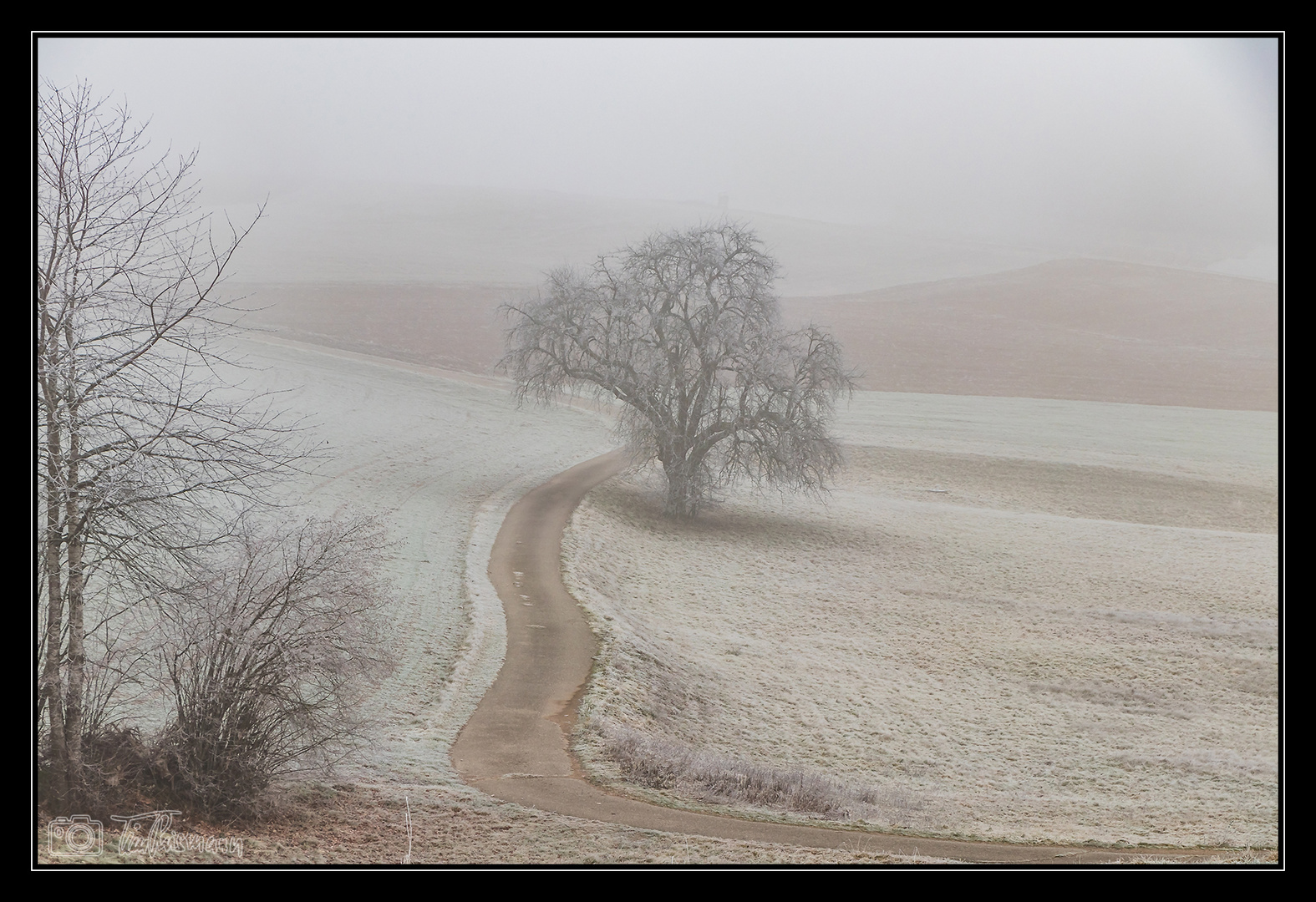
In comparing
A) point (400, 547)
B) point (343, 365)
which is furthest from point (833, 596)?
point (343, 365)

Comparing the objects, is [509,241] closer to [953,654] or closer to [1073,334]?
[1073,334]

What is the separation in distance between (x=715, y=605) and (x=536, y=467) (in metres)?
14.0

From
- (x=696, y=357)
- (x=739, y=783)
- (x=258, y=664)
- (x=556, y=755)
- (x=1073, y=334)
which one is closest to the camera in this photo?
(x=258, y=664)

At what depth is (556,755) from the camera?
38.2 ft

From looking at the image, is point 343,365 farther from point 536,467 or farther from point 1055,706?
point 1055,706

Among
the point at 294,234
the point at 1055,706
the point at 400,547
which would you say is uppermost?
the point at 294,234

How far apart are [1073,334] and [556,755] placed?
245 feet

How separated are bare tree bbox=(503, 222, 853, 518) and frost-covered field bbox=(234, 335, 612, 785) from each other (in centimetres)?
524

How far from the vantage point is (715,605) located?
71.3 feet

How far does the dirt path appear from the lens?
31.8ft

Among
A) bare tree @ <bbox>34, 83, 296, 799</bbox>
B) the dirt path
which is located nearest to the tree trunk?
the dirt path

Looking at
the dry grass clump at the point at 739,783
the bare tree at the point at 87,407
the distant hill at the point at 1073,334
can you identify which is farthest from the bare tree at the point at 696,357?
the distant hill at the point at 1073,334

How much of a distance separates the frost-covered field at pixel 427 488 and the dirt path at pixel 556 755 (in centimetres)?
39

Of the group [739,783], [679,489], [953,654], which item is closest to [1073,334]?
[679,489]
